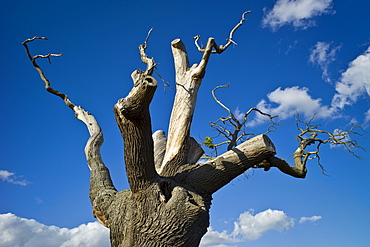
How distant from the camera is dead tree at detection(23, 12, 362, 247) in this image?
142 inches

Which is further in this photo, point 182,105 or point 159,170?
point 182,105

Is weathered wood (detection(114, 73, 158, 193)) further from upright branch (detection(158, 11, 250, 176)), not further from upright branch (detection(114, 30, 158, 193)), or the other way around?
upright branch (detection(158, 11, 250, 176))

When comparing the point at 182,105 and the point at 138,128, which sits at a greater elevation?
the point at 182,105

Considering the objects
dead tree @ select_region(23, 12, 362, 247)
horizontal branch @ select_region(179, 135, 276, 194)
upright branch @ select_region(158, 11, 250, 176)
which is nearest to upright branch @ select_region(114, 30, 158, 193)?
dead tree @ select_region(23, 12, 362, 247)

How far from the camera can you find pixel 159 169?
16.2 ft

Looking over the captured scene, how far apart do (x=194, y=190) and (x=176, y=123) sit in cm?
119

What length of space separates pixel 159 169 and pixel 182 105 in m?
1.05

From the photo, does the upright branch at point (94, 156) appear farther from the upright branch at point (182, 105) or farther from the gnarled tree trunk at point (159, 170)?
the upright branch at point (182, 105)

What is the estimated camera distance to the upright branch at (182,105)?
4871 millimetres

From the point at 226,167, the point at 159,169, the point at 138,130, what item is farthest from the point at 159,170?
the point at 138,130

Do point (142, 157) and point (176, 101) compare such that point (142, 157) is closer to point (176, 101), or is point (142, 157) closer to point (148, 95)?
point (148, 95)

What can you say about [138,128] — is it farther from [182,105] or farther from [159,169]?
[182,105]

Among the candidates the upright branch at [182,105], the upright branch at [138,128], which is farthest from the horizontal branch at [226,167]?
the upright branch at [138,128]

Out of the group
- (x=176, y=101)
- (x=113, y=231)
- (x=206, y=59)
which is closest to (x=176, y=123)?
(x=176, y=101)
